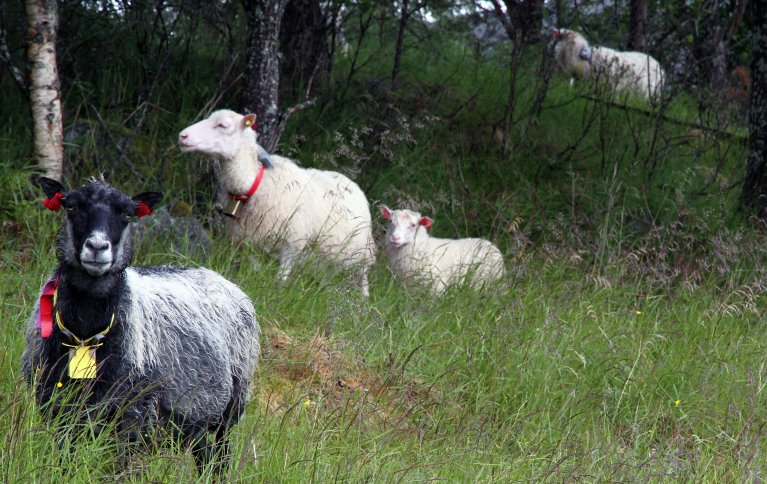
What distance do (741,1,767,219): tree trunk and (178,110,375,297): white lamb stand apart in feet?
13.3

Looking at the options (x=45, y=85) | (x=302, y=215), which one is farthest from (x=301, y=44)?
(x=45, y=85)

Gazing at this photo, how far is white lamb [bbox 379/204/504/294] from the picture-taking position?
23.4ft

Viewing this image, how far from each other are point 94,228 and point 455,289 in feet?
11.2

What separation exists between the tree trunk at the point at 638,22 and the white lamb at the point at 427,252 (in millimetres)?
6925

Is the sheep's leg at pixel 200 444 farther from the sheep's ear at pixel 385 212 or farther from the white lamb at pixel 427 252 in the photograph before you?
the sheep's ear at pixel 385 212

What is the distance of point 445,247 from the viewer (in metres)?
7.57

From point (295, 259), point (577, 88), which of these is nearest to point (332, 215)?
point (295, 259)

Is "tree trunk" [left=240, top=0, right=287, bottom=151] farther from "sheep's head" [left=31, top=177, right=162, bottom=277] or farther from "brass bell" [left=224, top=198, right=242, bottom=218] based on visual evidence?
"sheep's head" [left=31, top=177, right=162, bottom=277]

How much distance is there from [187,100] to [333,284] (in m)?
3.51

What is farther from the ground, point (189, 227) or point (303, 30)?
point (303, 30)

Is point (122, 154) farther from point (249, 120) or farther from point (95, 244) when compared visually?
point (95, 244)

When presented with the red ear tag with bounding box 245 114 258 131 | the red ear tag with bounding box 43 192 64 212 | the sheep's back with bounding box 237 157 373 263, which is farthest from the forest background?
the red ear tag with bounding box 43 192 64 212

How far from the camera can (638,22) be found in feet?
45.3

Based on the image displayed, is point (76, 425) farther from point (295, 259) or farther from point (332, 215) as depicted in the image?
point (332, 215)
